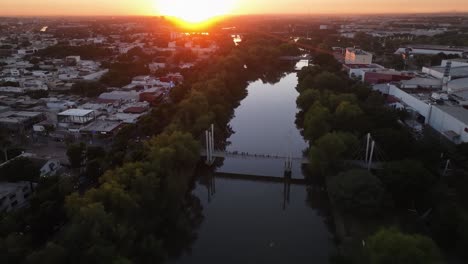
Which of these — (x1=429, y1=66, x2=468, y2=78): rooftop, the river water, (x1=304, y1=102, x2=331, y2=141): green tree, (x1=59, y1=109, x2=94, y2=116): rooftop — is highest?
(x1=429, y1=66, x2=468, y2=78): rooftop

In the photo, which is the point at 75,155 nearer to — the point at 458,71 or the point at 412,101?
the point at 412,101

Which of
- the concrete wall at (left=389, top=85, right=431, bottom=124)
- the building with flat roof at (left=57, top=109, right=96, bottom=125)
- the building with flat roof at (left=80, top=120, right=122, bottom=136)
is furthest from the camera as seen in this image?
the concrete wall at (left=389, top=85, right=431, bottom=124)

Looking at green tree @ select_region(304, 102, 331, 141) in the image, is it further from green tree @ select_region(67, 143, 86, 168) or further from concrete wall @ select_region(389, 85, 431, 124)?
green tree @ select_region(67, 143, 86, 168)

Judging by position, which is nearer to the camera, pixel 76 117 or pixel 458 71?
pixel 76 117

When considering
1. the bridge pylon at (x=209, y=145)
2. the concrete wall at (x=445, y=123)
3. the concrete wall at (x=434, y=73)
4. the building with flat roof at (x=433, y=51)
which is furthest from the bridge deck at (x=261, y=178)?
the building with flat roof at (x=433, y=51)

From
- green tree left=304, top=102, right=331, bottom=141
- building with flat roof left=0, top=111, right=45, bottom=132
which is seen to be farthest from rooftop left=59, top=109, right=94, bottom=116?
green tree left=304, top=102, right=331, bottom=141

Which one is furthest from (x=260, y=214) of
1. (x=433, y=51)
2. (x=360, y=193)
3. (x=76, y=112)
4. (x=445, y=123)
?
(x=433, y=51)

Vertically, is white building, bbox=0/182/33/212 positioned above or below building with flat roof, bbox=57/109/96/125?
below
